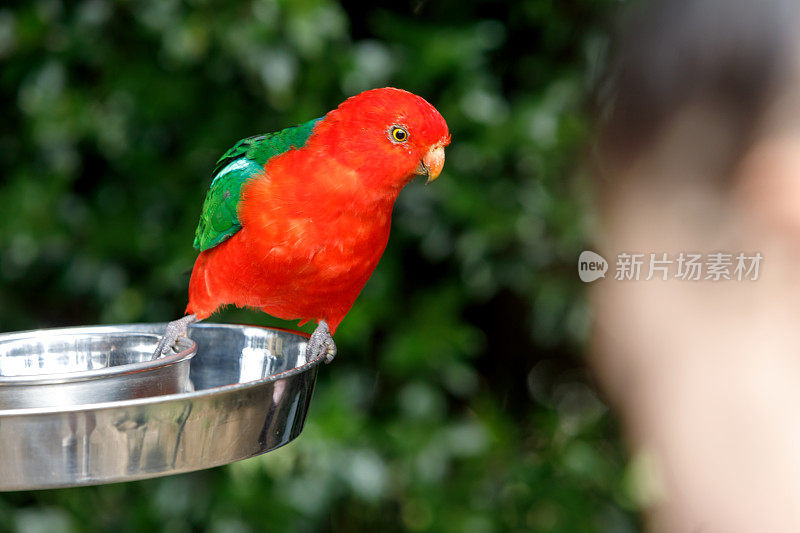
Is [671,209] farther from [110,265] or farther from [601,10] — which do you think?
[110,265]

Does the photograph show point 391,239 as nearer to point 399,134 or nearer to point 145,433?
point 399,134

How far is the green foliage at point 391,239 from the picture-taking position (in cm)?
192

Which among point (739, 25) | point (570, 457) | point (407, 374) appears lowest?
point (570, 457)

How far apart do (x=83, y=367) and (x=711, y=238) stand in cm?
110

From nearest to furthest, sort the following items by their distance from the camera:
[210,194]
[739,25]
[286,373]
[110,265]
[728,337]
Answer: [286,373]
[210,194]
[739,25]
[728,337]
[110,265]

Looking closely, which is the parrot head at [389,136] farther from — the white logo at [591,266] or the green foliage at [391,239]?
the white logo at [591,266]

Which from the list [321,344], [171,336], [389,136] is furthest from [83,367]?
[389,136]

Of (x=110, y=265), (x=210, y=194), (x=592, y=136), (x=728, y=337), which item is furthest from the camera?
(x=110, y=265)

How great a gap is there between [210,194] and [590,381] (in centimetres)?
138

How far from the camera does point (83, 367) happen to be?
1.17 metres

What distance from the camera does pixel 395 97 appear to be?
39.7 inches

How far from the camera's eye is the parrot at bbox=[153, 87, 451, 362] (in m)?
1.05

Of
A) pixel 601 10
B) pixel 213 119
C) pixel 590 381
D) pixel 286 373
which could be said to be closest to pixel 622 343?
pixel 590 381

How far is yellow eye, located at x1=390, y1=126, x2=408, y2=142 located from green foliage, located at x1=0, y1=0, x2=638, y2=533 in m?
0.76
